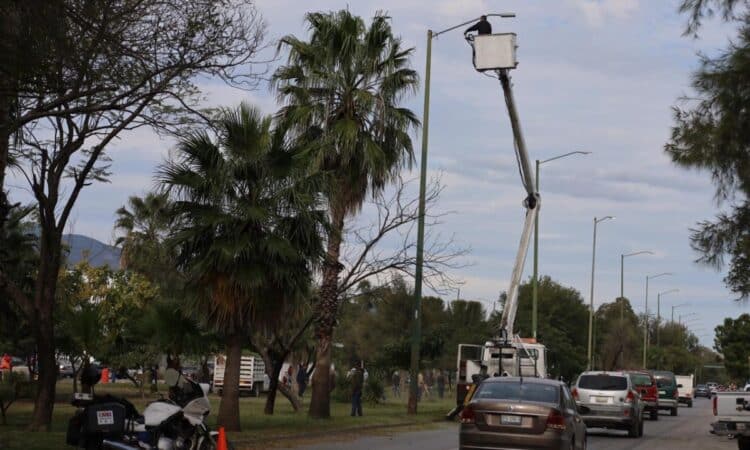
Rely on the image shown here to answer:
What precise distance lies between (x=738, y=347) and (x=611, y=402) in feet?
307

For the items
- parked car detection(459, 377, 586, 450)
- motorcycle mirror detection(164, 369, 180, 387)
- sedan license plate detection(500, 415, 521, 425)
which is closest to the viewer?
motorcycle mirror detection(164, 369, 180, 387)

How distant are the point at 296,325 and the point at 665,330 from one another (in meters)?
140

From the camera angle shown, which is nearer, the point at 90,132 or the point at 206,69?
the point at 206,69

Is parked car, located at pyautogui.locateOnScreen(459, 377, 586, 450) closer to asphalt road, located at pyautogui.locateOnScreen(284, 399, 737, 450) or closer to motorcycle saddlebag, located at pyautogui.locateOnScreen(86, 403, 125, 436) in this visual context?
asphalt road, located at pyautogui.locateOnScreen(284, 399, 737, 450)

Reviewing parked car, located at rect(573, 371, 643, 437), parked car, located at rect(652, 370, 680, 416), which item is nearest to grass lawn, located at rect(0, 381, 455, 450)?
parked car, located at rect(573, 371, 643, 437)

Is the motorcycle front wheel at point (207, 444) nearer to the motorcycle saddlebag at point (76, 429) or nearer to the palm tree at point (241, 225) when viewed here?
the motorcycle saddlebag at point (76, 429)

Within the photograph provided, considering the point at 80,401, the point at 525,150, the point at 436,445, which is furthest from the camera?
the point at 525,150

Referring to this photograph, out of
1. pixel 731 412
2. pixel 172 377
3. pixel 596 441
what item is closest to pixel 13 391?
pixel 172 377

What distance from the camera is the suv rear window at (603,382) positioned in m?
29.9

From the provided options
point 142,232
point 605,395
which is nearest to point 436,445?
point 605,395

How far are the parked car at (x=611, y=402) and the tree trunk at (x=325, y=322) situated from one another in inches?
276

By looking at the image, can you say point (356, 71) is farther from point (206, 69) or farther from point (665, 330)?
point (665, 330)

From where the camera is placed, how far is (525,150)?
105ft

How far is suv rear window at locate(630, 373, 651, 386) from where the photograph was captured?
4331 centimetres
